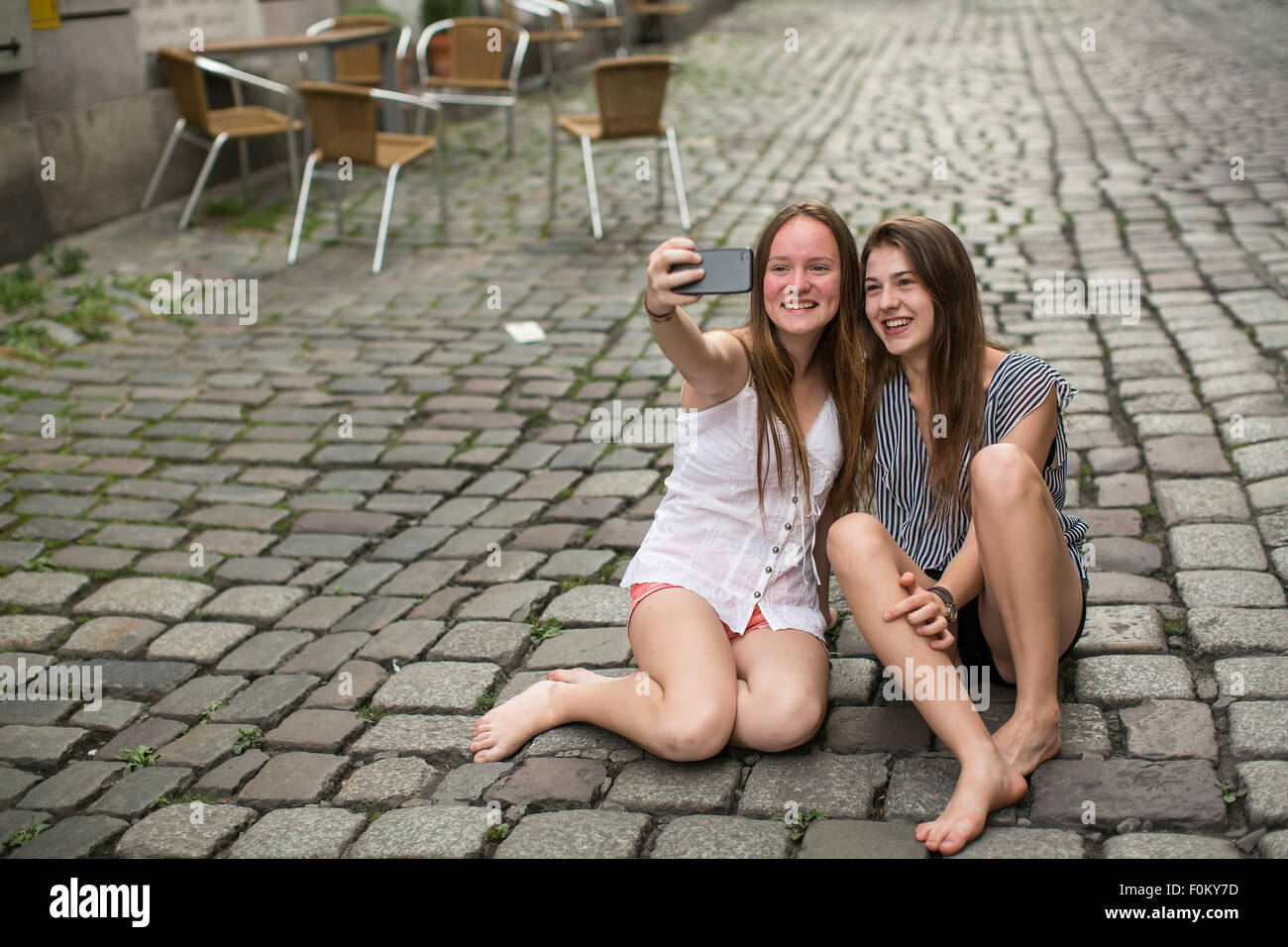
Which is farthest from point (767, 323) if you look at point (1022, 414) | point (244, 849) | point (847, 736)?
point (244, 849)

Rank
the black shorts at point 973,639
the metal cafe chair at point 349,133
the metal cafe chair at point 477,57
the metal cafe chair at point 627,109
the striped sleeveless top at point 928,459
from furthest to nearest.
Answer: the metal cafe chair at point 477,57 < the metal cafe chair at point 627,109 < the metal cafe chair at point 349,133 < the black shorts at point 973,639 < the striped sleeveless top at point 928,459

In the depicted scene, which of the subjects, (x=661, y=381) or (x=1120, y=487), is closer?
(x=1120, y=487)

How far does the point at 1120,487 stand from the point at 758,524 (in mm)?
1682

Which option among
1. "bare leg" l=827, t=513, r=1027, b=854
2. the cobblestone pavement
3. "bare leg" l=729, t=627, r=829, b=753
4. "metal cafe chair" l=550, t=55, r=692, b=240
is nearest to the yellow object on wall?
the cobblestone pavement

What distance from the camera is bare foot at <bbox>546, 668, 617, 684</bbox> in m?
3.22

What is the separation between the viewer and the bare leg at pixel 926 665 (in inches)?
A: 103

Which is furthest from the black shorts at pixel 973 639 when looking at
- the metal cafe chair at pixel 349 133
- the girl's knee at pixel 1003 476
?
the metal cafe chair at pixel 349 133

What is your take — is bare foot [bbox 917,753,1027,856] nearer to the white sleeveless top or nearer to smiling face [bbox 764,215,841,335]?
the white sleeveless top

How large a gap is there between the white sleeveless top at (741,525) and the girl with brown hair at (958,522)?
18 centimetres

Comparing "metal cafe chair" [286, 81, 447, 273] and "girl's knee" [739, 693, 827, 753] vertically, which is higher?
"metal cafe chair" [286, 81, 447, 273]

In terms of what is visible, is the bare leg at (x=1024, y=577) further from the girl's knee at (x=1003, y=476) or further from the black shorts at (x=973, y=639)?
the black shorts at (x=973, y=639)

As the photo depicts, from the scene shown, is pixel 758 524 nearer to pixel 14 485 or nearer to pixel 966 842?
pixel 966 842

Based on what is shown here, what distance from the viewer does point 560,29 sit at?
11922 mm

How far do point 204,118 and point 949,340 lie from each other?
641 cm
